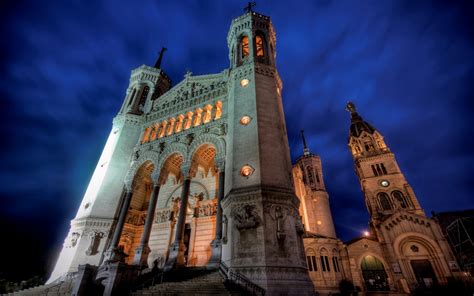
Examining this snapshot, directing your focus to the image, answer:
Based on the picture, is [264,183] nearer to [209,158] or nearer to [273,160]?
[273,160]

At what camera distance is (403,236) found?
24219mm

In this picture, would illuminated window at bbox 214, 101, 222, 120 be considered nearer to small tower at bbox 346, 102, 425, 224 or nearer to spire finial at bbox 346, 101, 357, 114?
small tower at bbox 346, 102, 425, 224

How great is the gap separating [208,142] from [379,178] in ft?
107

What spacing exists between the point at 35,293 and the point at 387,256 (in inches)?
1205

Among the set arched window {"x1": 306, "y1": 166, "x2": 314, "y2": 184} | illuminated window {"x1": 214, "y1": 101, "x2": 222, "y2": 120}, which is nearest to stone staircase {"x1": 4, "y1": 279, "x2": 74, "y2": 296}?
illuminated window {"x1": 214, "y1": 101, "x2": 222, "y2": 120}

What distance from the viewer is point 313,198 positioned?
3922cm

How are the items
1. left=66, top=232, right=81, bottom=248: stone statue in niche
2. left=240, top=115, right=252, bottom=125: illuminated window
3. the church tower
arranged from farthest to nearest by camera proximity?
left=66, top=232, right=81, bottom=248: stone statue in niche → the church tower → left=240, top=115, right=252, bottom=125: illuminated window

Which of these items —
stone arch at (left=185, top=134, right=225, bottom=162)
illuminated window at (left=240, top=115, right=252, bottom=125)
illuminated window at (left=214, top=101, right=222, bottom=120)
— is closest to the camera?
illuminated window at (left=240, top=115, right=252, bottom=125)

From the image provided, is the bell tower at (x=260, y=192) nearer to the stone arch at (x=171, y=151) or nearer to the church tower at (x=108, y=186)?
the stone arch at (x=171, y=151)

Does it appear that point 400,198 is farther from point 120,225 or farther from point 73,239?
point 73,239

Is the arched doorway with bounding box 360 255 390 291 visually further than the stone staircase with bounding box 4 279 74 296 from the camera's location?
Yes

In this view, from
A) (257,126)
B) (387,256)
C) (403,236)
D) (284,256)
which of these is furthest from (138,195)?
(403,236)

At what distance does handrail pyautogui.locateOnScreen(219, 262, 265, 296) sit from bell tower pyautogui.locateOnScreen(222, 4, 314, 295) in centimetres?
23

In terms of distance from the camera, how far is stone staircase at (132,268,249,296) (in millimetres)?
9270
